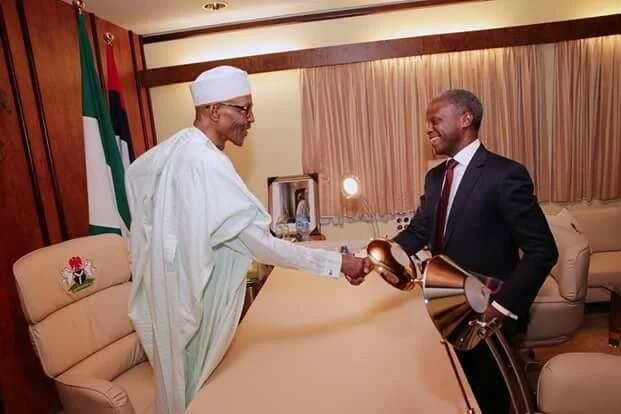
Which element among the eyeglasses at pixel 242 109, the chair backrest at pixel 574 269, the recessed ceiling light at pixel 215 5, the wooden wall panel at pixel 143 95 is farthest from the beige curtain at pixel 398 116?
the eyeglasses at pixel 242 109

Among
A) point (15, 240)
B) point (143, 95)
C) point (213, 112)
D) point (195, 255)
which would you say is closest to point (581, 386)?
point (195, 255)

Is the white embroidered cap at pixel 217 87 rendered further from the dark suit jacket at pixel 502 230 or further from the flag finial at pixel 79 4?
the flag finial at pixel 79 4

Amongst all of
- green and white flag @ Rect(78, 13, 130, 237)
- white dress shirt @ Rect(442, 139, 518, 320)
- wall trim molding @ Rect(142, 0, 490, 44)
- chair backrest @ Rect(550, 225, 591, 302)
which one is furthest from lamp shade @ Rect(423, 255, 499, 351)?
wall trim molding @ Rect(142, 0, 490, 44)

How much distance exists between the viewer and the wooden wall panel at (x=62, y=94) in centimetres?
247

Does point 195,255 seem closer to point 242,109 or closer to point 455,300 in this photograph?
point 242,109

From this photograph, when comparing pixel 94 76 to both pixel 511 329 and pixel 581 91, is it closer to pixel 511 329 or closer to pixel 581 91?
pixel 511 329

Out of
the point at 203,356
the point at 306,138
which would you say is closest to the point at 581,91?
the point at 306,138

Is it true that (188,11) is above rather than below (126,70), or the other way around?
above

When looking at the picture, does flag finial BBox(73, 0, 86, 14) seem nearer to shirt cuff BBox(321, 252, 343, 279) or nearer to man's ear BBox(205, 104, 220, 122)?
man's ear BBox(205, 104, 220, 122)

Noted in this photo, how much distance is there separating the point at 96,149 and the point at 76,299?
108 centimetres

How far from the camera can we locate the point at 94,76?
2602mm

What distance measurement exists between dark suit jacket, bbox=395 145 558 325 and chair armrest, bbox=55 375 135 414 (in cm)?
140

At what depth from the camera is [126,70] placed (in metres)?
3.31

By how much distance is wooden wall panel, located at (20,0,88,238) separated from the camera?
8.11ft
